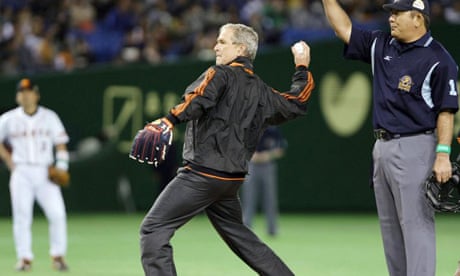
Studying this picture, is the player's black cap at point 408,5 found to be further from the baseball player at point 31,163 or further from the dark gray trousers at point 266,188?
the dark gray trousers at point 266,188

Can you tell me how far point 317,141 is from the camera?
20.9m

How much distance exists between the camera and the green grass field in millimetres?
11891

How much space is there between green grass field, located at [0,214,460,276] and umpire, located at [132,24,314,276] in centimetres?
306

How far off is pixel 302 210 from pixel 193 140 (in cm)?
1361

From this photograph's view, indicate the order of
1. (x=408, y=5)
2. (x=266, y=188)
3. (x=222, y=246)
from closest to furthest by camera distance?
(x=408, y=5) < (x=222, y=246) < (x=266, y=188)

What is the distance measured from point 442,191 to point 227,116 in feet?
5.61

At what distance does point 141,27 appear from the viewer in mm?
23625

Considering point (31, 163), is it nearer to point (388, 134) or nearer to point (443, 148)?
point (388, 134)

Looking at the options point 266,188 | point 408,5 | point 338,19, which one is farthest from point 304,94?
point 266,188

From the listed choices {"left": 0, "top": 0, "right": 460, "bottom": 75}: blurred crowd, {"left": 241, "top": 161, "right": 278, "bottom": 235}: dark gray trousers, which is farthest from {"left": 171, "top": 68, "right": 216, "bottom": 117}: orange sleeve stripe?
{"left": 0, "top": 0, "right": 460, "bottom": 75}: blurred crowd

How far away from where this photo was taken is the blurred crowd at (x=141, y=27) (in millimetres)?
22266

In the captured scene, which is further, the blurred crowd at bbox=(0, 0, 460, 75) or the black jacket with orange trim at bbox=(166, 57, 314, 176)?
the blurred crowd at bbox=(0, 0, 460, 75)

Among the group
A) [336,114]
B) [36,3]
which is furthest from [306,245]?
[36,3]

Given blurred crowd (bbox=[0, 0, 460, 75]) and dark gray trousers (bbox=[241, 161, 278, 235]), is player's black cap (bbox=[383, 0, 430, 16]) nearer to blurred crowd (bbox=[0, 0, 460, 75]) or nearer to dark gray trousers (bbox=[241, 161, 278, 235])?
dark gray trousers (bbox=[241, 161, 278, 235])
